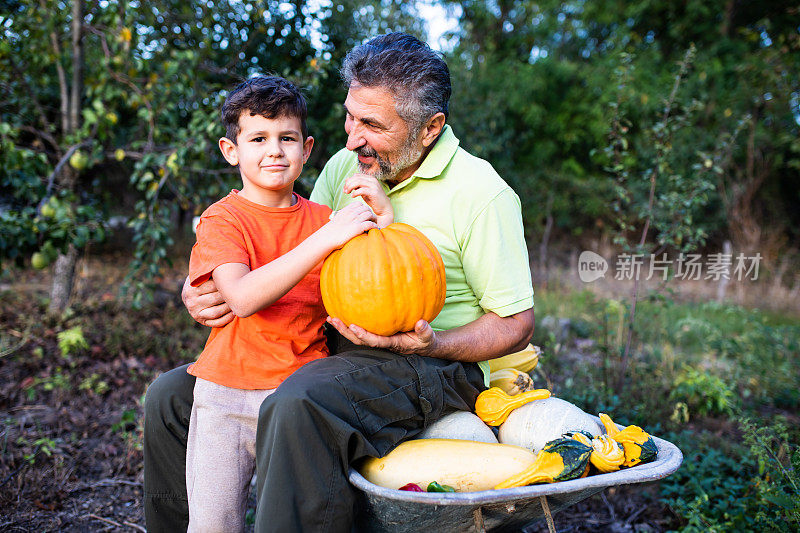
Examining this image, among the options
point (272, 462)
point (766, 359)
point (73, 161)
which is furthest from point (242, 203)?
point (766, 359)

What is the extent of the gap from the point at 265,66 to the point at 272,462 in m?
5.60

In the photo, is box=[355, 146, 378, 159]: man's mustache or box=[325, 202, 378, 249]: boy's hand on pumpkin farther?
box=[355, 146, 378, 159]: man's mustache

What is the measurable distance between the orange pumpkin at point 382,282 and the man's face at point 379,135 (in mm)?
498

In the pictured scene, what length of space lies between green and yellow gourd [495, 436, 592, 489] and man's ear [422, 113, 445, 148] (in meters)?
1.30

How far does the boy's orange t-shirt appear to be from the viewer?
199cm

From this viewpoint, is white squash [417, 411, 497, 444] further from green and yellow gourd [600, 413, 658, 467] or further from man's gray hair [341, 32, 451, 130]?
man's gray hair [341, 32, 451, 130]

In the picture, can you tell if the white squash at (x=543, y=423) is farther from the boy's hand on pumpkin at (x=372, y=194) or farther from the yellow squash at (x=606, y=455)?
the boy's hand on pumpkin at (x=372, y=194)

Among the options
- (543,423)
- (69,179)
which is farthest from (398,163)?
(69,179)

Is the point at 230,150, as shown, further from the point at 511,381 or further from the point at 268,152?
the point at 511,381

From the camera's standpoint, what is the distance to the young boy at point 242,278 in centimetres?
196

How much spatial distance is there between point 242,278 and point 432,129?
3.43ft

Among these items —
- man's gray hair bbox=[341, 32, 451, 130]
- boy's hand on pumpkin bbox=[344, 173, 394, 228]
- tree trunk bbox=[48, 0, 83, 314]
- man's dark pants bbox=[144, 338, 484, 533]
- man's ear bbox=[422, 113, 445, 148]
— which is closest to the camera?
man's dark pants bbox=[144, 338, 484, 533]

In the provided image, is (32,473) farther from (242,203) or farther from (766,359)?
(766,359)

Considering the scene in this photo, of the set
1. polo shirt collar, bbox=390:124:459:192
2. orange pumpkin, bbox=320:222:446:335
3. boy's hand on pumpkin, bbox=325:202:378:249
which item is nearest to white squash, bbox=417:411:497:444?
orange pumpkin, bbox=320:222:446:335
